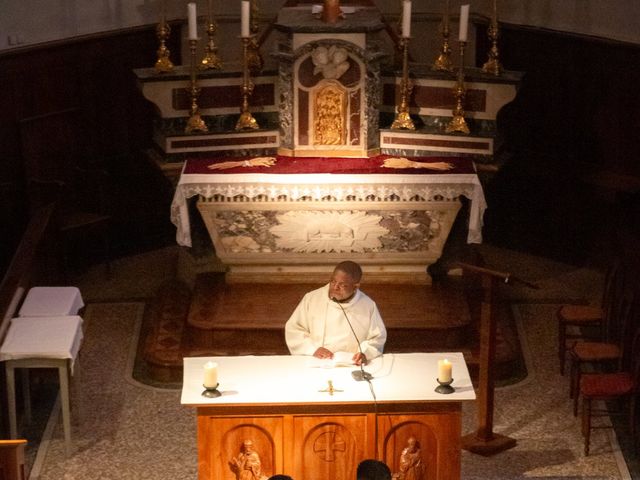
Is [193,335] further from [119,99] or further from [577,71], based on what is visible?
[577,71]

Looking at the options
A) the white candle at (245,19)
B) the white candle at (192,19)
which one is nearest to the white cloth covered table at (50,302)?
the white candle at (192,19)

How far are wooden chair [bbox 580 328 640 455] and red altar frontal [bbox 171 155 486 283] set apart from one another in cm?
211

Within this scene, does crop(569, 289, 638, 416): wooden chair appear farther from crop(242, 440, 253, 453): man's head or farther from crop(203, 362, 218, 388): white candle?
crop(203, 362, 218, 388): white candle

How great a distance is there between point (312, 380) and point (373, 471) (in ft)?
4.55

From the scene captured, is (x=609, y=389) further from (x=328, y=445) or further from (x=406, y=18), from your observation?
(x=406, y=18)

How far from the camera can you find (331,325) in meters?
8.33

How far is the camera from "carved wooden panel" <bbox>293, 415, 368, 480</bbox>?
7.61 meters

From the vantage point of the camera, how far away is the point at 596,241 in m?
12.6

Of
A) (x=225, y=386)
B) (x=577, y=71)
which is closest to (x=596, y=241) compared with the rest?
(x=577, y=71)

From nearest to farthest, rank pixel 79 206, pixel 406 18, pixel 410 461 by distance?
pixel 410 461 < pixel 406 18 < pixel 79 206

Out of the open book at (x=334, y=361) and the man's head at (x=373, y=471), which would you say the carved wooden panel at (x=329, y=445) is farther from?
the man's head at (x=373, y=471)

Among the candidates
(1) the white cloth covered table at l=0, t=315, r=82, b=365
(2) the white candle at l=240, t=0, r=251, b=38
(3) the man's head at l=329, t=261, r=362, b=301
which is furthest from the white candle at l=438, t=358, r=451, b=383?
(2) the white candle at l=240, t=0, r=251, b=38

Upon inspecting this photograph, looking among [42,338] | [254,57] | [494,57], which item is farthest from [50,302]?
[494,57]

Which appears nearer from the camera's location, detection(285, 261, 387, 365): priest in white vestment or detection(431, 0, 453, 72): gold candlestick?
detection(285, 261, 387, 365): priest in white vestment
